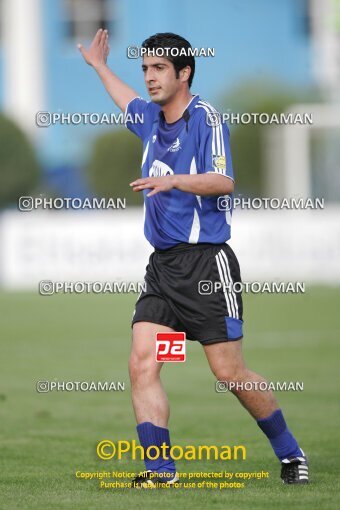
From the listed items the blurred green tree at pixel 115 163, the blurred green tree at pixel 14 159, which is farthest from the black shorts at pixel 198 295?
the blurred green tree at pixel 14 159

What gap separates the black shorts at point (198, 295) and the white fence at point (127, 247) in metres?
19.5

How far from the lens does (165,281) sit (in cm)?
804

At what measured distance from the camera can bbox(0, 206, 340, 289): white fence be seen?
92.1ft

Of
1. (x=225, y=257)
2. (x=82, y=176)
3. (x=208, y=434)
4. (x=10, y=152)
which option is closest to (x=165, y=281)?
(x=225, y=257)

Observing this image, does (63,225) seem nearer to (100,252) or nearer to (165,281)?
(100,252)

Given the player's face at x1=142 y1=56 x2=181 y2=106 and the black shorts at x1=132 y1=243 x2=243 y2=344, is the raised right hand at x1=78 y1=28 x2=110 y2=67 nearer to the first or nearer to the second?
the player's face at x1=142 y1=56 x2=181 y2=106

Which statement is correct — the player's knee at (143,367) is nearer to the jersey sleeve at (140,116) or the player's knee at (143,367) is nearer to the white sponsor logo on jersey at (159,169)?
the white sponsor logo on jersey at (159,169)

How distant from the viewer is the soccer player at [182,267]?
7898 millimetres

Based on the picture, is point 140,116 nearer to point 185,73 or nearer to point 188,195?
point 185,73

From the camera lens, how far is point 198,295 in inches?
313

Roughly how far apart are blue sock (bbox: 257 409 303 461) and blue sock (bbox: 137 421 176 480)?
592mm

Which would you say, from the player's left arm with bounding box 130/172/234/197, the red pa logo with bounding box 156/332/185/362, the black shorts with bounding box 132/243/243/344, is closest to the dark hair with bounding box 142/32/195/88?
the player's left arm with bounding box 130/172/234/197

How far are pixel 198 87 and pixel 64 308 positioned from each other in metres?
21.9

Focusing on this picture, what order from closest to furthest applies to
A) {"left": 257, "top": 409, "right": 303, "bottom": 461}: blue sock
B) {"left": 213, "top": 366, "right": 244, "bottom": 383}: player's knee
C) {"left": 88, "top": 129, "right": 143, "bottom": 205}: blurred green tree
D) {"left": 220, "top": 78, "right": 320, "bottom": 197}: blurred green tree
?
1. {"left": 213, "top": 366, "right": 244, "bottom": 383}: player's knee
2. {"left": 257, "top": 409, "right": 303, "bottom": 461}: blue sock
3. {"left": 88, "top": 129, "right": 143, "bottom": 205}: blurred green tree
4. {"left": 220, "top": 78, "right": 320, "bottom": 197}: blurred green tree
